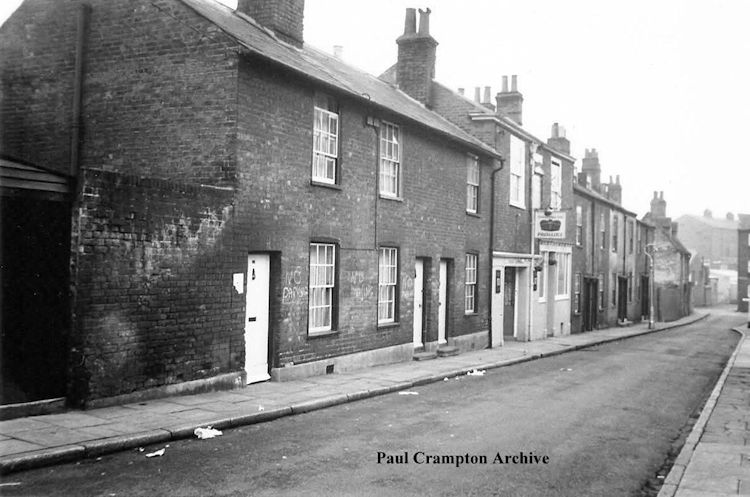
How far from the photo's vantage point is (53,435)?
7.47 m

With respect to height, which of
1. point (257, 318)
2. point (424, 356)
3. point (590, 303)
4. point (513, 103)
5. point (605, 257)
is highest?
point (513, 103)

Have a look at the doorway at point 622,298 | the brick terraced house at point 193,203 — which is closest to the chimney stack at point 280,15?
the brick terraced house at point 193,203

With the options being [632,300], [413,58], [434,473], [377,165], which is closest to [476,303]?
[377,165]

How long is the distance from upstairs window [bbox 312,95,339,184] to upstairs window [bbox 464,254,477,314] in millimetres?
7766

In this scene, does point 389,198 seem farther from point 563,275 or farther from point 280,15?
point 563,275

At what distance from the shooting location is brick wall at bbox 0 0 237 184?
11305mm

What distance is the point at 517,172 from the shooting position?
77.6 feet

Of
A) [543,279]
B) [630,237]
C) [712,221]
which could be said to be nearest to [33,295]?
[543,279]

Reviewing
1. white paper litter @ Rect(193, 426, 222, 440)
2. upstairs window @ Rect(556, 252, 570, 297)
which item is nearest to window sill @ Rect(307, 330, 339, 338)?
white paper litter @ Rect(193, 426, 222, 440)

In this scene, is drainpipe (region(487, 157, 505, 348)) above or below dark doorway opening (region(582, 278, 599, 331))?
above

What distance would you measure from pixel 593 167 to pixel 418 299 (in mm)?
27698

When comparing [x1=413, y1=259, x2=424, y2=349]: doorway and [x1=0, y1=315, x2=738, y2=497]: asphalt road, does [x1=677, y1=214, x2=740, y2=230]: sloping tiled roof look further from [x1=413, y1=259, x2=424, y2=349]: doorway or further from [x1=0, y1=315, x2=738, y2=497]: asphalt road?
[x1=0, y1=315, x2=738, y2=497]: asphalt road

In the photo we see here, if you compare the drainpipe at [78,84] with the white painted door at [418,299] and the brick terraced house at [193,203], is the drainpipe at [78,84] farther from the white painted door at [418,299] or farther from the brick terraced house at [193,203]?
the white painted door at [418,299]

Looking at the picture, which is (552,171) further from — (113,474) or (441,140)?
(113,474)
